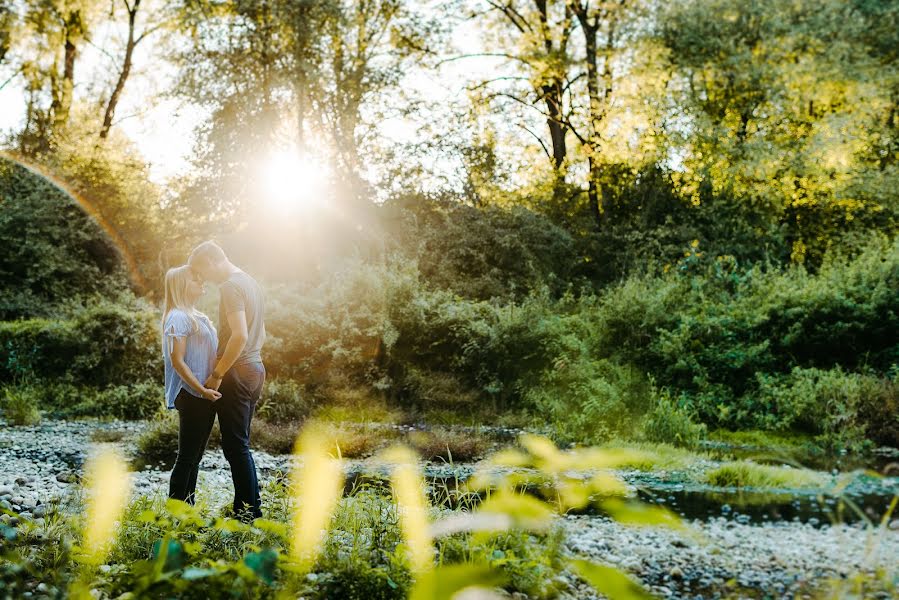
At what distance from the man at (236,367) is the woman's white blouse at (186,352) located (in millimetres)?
109

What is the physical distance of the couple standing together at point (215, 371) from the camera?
5.02 meters

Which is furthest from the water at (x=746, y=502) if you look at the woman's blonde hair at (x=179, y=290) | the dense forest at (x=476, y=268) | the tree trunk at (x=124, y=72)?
the tree trunk at (x=124, y=72)

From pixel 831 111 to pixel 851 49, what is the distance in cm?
164

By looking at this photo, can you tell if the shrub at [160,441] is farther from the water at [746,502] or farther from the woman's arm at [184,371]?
the woman's arm at [184,371]

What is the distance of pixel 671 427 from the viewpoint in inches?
432

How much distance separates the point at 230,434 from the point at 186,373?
0.49m

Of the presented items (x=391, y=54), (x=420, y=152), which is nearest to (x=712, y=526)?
(x=420, y=152)

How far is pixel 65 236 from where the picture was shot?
20.6 meters

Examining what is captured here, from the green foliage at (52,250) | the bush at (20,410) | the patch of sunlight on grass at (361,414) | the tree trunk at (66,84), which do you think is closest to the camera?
the bush at (20,410)

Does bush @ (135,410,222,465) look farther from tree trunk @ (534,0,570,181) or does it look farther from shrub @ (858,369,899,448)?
tree trunk @ (534,0,570,181)

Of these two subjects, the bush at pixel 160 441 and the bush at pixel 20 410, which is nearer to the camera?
the bush at pixel 160 441

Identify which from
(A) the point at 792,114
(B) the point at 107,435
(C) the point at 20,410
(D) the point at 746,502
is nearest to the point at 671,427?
(D) the point at 746,502

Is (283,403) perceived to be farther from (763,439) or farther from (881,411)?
(881,411)

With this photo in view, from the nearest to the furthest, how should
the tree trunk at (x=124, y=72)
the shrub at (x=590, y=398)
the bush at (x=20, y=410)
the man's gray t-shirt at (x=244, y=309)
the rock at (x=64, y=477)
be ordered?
the man's gray t-shirt at (x=244, y=309), the rock at (x=64, y=477), the shrub at (x=590, y=398), the bush at (x=20, y=410), the tree trunk at (x=124, y=72)
